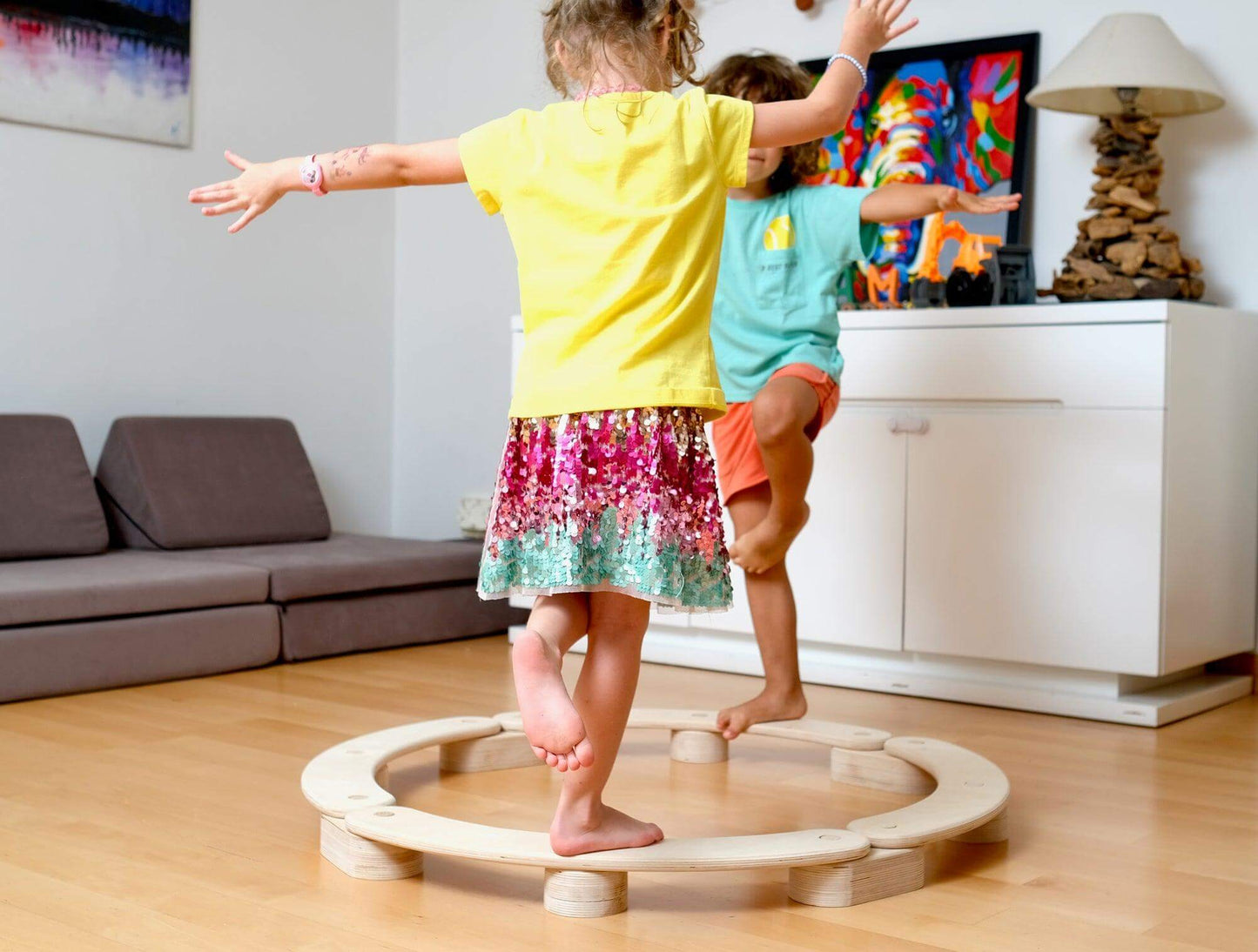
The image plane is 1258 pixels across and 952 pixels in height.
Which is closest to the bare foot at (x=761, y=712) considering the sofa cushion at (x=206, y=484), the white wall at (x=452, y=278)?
the sofa cushion at (x=206, y=484)

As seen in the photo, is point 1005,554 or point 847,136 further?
point 847,136

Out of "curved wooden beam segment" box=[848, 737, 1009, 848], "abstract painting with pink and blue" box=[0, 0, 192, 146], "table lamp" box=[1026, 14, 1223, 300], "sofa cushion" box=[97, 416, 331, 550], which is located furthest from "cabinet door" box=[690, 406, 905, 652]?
"abstract painting with pink and blue" box=[0, 0, 192, 146]

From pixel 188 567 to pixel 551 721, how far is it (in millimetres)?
2081

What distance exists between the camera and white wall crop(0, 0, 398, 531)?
3840 millimetres

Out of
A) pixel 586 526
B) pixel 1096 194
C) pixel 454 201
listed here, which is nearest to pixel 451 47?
pixel 454 201

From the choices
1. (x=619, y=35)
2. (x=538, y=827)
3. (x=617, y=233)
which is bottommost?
(x=538, y=827)

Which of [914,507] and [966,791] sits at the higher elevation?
[914,507]

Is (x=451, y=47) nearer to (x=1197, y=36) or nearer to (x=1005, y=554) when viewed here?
(x=1197, y=36)

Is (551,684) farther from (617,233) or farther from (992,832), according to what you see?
(992,832)

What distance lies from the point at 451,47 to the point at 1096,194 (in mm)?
2341

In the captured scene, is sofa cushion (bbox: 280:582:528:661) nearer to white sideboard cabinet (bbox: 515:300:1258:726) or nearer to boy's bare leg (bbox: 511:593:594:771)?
white sideboard cabinet (bbox: 515:300:1258:726)

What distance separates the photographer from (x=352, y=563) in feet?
11.8

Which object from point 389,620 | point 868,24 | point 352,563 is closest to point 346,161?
point 868,24

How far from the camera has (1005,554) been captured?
9.96ft
